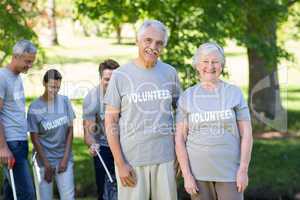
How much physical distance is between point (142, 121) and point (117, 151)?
26 cm

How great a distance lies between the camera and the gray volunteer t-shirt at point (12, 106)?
502 centimetres

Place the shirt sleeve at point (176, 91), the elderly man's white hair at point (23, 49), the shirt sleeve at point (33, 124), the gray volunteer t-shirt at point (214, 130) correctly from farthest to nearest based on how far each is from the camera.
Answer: the shirt sleeve at point (33, 124) → the elderly man's white hair at point (23, 49) → the shirt sleeve at point (176, 91) → the gray volunteer t-shirt at point (214, 130)

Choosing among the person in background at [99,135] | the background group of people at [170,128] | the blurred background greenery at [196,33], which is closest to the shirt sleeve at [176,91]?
the background group of people at [170,128]

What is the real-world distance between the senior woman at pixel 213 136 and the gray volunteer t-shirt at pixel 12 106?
1.51 metres

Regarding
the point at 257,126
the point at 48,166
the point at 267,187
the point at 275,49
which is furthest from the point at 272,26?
the point at 48,166

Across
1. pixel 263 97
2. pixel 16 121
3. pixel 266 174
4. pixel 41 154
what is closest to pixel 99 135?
pixel 41 154

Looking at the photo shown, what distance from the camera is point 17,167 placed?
5.16 m

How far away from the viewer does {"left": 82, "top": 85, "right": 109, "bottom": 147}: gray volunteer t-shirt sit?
18.5ft

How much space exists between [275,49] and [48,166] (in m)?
5.27

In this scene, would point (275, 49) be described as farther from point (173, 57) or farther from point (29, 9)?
point (29, 9)

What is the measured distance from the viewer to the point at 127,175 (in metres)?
4.18

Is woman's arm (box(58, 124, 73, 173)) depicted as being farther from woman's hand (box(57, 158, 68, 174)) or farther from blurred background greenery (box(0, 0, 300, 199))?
blurred background greenery (box(0, 0, 300, 199))

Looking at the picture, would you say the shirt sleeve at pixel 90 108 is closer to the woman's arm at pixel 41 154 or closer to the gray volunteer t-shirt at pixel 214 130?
the woman's arm at pixel 41 154

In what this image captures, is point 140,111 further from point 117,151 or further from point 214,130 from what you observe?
point 214,130
